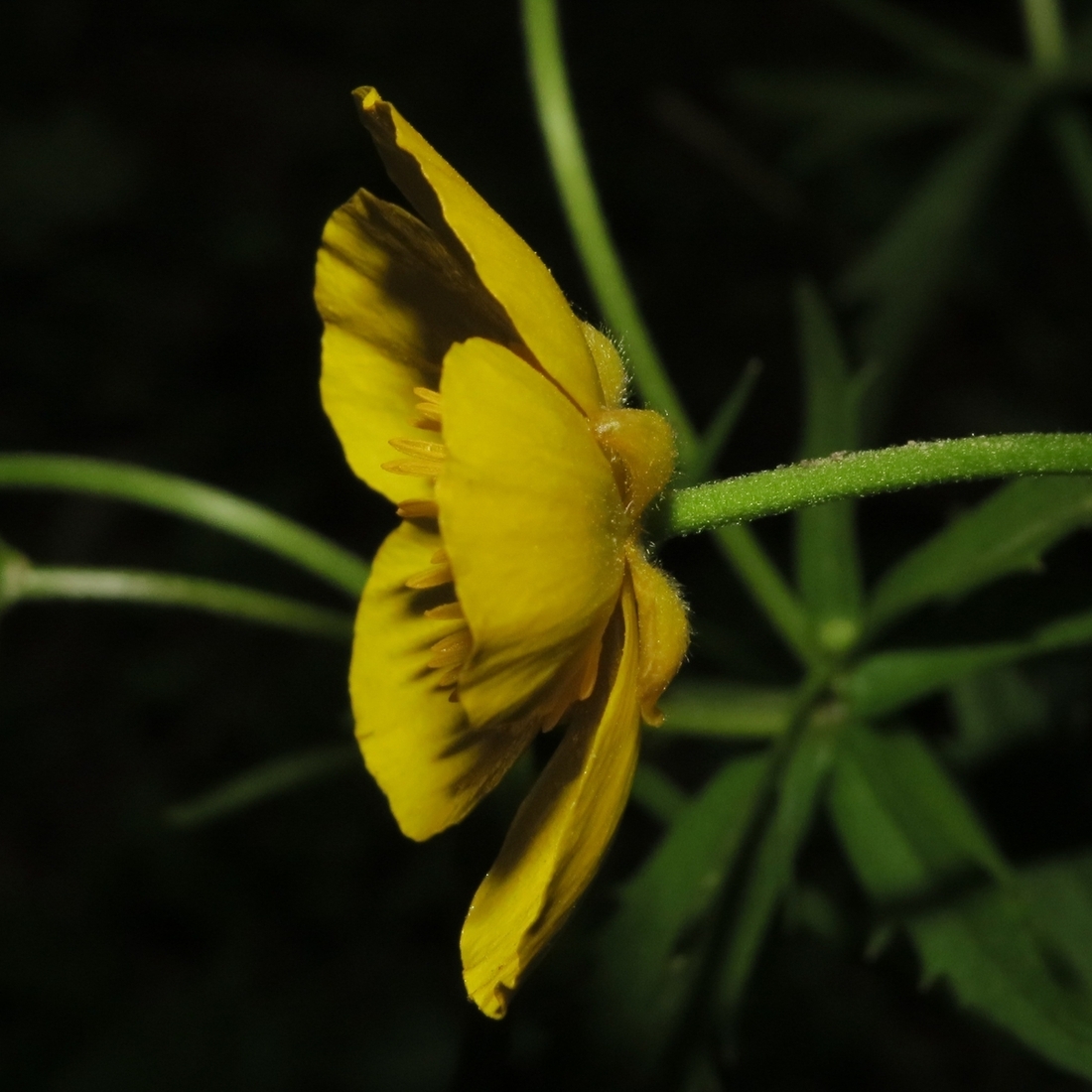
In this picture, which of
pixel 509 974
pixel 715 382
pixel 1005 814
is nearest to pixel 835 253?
pixel 715 382

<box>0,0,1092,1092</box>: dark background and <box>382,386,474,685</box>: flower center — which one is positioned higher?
<box>382,386,474,685</box>: flower center

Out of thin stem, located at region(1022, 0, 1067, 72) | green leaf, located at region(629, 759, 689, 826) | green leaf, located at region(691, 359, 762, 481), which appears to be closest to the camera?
green leaf, located at region(691, 359, 762, 481)

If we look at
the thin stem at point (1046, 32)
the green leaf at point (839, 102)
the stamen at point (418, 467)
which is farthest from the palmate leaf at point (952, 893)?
the green leaf at point (839, 102)

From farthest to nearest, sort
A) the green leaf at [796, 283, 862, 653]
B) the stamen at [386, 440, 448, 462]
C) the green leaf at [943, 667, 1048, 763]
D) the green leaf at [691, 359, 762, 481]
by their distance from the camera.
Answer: the green leaf at [943, 667, 1048, 763], the green leaf at [796, 283, 862, 653], the green leaf at [691, 359, 762, 481], the stamen at [386, 440, 448, 462]

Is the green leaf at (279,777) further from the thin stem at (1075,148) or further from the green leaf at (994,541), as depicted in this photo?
the thin stem at (1075,148)

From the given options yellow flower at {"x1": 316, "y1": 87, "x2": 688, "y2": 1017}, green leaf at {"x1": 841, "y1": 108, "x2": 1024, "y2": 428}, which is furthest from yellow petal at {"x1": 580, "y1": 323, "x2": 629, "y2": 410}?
green leaf at {"x1": 841, "y1": 108, "x2": 1024, "y2": 428}

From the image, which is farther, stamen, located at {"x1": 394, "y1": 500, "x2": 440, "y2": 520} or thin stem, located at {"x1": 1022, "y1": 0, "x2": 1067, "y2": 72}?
thin stem, located at {"x1": 1022, "y1": 0, "x2": 1067, "y2": 72}

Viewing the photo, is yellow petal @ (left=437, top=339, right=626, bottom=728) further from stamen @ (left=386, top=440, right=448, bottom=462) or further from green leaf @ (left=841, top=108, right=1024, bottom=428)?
green leaf @ (left=841, top=108, right=1024, bottom=428)

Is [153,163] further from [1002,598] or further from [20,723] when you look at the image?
[1002,598]
